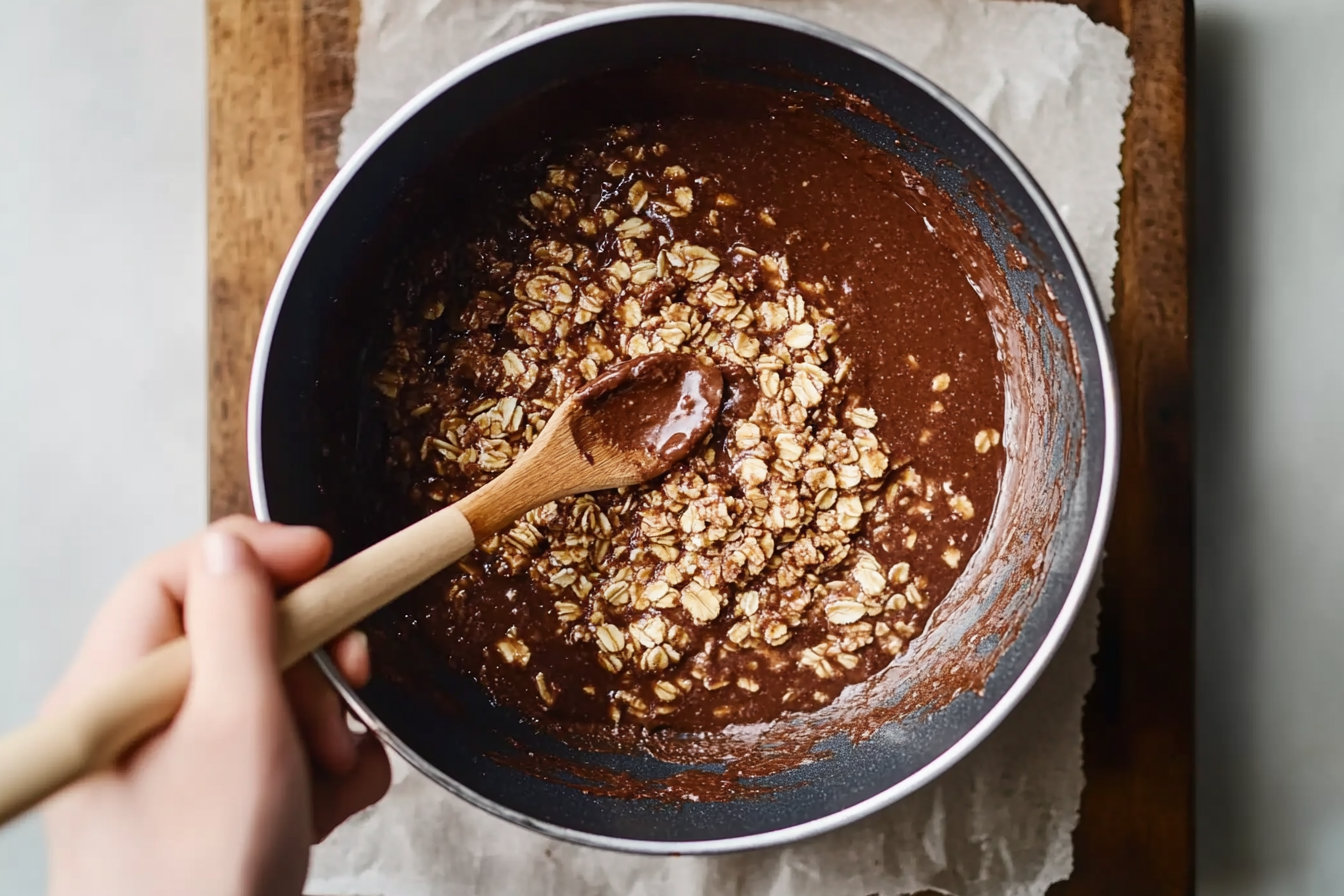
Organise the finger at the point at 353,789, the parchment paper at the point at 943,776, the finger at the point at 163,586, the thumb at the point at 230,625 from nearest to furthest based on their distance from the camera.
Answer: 1. the thumb at the point at 230,625
2. the finger at the point at 163,586
3. the finger at the point at 353,789
4. the parchment paper at the point at 943,776

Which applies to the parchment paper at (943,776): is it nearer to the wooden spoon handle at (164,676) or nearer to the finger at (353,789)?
the finger at (353,789)

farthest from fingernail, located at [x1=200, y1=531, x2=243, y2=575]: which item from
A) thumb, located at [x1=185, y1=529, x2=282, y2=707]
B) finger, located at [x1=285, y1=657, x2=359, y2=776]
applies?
finger, located at [x1=285, y1=657, x2=359, y2=776]

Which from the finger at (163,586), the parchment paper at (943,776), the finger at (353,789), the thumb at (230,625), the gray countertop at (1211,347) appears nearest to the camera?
the thumb at (230,625)

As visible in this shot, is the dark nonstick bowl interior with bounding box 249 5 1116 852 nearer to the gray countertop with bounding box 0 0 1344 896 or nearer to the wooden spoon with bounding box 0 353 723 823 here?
the wooden spoon with bounding box 0 353 723 823

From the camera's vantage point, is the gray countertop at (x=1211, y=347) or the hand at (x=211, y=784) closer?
the hand at (x=211, y=784)

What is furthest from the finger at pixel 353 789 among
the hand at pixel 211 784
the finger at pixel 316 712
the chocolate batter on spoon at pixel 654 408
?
the chocolate batter on spoon at pixel 654 408
